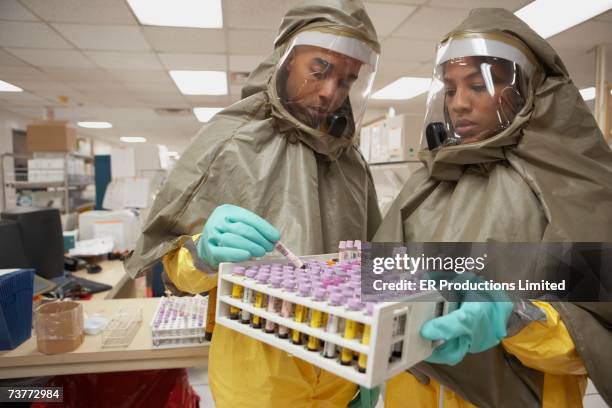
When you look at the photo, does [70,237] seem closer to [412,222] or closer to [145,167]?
[145,167]

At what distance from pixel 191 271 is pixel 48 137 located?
4311 mm

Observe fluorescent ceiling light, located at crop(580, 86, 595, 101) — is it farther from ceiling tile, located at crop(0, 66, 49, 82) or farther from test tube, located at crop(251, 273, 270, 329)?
ceiling tile, located at crop(0, 66, 49, 82)

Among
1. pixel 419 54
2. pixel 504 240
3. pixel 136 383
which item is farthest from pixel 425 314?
pixel 419 54

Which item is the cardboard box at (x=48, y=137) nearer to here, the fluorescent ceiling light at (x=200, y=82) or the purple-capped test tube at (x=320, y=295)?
the fluorescent ceiling light at (x=200, y=82)

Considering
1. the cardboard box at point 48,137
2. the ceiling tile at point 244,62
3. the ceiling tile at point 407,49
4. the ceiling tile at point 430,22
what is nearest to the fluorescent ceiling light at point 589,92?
the ceiling tile at point 407,49

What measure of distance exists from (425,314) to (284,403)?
0.52 metres

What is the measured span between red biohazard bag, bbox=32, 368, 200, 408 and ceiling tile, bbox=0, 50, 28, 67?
4.27 meters

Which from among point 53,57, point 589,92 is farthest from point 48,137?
point 589,92

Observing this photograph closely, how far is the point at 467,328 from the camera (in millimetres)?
665

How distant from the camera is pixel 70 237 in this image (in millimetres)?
2881

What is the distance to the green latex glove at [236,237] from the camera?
86 centimetres

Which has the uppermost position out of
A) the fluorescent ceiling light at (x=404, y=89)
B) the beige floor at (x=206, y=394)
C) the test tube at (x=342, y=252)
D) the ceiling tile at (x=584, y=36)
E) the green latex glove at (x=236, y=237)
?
the fluorescent ceiling light at (x=404, y=89)

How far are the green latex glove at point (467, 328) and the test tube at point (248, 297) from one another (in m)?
0.34

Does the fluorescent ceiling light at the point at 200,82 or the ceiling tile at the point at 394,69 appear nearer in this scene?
the ceiling tile at the point at 394,69
